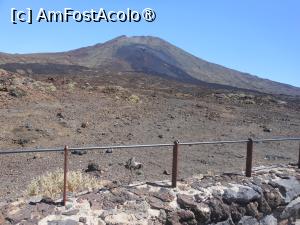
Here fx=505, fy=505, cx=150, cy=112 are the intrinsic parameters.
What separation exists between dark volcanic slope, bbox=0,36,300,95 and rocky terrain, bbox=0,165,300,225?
67441 mm

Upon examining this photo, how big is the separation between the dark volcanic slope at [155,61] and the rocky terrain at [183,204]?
6744 centimetres

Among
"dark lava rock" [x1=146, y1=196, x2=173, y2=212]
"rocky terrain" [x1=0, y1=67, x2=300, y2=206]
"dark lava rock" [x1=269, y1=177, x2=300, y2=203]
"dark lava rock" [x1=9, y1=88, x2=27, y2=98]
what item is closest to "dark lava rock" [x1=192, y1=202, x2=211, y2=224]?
"dark lava rock" [x1=146, y1=196, x2=173, y2=212]

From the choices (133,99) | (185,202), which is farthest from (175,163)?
(133,99)

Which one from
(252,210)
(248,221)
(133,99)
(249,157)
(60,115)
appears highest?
(133,99)

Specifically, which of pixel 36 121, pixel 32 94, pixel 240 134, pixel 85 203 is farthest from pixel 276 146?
pixel 85 203

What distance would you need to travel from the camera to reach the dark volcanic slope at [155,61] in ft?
269

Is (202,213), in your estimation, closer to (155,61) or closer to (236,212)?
(236,212)

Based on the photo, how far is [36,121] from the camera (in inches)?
732

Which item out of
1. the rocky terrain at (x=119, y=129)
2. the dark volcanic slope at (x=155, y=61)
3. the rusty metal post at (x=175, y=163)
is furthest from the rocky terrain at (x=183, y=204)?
the dark volcanic slope at (x=155, y=61)

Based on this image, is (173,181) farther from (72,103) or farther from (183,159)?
(72,103)

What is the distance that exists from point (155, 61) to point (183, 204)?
8707 cm

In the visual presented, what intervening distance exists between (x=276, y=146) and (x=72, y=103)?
9.28 metres

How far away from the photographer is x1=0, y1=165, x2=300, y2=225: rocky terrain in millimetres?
5918

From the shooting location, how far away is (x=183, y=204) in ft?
22.2
